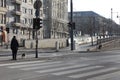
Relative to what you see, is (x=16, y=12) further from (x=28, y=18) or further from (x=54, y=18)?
(x=54, y=18)

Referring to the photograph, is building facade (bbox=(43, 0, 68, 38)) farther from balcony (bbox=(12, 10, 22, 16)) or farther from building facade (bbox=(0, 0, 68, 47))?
balcony (bbox=(12, 10, 22, 16))

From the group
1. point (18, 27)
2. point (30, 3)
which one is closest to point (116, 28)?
point (30, 3)

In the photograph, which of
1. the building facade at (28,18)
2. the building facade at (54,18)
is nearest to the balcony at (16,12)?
the building facade at (28,18)

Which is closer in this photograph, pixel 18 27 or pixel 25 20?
pixel 18 27

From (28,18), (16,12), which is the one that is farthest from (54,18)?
(16,12)

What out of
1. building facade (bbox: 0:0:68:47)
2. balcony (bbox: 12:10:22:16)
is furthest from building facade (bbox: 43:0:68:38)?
balcony (bbox: 12:10:22:16)

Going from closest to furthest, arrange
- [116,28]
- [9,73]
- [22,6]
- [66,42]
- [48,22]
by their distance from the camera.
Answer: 1. [9,73]
2. [66,42]
3. [22,6]
4. [48,22]
5. [116,28]

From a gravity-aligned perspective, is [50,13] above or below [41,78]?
above

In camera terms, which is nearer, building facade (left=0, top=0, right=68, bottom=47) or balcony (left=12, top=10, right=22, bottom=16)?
building facade (left=0, top=0, right=68, bottom=47)

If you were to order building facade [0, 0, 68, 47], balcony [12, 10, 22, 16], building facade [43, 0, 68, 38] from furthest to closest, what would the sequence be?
building facade [43, 0, 68, 38], balcony [12, 10, 22, 16], building facade [0, 0, 68, 47]

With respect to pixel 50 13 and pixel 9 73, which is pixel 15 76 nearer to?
pixel 9 73

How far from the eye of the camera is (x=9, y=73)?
16312 mm

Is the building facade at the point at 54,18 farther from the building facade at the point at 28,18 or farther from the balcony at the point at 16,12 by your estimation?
the balcony at the point at 16,12

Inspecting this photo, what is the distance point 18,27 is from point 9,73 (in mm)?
71097
